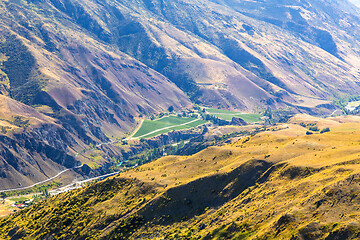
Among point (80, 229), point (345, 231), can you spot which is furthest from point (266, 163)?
point (80, 229)

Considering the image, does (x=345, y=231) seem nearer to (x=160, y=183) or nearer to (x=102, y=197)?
(x=160, y=183)

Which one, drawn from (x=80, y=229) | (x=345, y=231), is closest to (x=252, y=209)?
(x=345, y=231)

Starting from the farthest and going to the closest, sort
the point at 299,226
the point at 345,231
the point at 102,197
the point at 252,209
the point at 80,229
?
the point at 102,197, the point at 80,229, the point at 252,209, the point at 299,226, the point at 345,231

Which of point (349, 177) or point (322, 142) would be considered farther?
point (322, 142)

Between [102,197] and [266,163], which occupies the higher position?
[266,163]

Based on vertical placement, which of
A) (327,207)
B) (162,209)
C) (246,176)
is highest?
(327,207)

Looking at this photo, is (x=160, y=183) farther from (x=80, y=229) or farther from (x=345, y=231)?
(x=345, y=231)

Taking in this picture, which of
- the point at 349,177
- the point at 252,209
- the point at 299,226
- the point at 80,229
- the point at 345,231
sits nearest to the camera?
the point at 345,231
